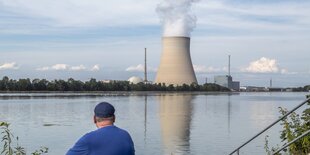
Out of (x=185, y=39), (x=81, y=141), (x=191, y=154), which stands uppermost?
(x=185, y=39)

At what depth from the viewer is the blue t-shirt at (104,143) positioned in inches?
111

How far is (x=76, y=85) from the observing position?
307 ft

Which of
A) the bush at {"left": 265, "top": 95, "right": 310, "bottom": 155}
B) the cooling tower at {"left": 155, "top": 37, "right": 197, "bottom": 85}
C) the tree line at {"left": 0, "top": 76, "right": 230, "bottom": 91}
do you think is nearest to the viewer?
the bush at {"left": 265, "top": 95, "right": 310, "bottom": 155}

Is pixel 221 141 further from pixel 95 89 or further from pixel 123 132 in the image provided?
pixel 95 89

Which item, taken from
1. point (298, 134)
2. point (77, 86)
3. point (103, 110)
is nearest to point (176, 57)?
point (77, 86)

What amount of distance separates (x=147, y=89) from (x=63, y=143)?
78.0m

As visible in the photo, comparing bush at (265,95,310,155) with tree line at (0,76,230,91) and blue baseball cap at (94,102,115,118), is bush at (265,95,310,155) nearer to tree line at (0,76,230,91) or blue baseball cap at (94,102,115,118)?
blue baseball cap at (94,102,115,118)

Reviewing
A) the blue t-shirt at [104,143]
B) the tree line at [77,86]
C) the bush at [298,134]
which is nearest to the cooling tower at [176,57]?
the tree line at [77,86]

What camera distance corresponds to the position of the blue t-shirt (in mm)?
2818

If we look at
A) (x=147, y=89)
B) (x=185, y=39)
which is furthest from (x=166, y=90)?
(x=185, y=39)

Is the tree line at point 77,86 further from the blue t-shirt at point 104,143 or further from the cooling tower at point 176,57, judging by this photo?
the blue t-shirt at point 104,143

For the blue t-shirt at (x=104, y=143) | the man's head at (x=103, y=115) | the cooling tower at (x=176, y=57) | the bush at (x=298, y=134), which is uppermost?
the cooling tower at (x=176, y=57)

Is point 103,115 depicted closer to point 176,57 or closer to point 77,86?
point 176,57

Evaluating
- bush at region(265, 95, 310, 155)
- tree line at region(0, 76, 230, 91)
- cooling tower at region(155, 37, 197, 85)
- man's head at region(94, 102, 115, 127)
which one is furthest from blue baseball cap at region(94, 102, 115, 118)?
tree line at region(0, 76, 230, 91)
